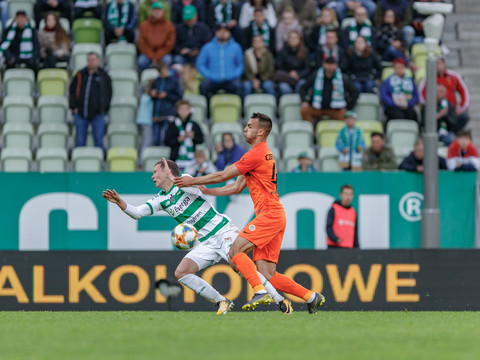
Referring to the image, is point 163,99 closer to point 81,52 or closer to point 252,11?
point 81,52

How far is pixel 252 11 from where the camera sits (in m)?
18.3

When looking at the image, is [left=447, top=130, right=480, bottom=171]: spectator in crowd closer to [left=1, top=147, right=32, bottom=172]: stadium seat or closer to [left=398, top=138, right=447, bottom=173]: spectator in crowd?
[left=398, top=138, right=447, bottom=173]: spectator in crowd

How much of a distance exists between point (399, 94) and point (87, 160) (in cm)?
536

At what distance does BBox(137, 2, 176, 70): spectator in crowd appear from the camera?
695 inches

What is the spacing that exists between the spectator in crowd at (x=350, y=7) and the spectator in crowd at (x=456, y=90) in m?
2.19

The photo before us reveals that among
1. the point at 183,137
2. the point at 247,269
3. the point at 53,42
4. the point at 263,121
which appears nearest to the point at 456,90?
the point at 183,137

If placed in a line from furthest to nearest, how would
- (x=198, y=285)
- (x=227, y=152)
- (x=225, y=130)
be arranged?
(x=225, y=130)
(x=227, y=152)
(x=198, y=285)

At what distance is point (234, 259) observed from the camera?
33.2 ft

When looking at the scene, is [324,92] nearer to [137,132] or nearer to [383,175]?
[383,175]

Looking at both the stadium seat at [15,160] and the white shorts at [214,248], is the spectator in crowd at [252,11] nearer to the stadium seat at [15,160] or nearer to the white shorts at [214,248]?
the stadium seat at [15,160]

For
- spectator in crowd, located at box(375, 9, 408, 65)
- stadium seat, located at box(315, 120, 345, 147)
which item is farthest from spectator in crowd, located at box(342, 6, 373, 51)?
stadium seat, located at box(315, 120, 345, 147)

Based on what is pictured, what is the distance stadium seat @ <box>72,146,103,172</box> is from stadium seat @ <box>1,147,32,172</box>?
789mm
